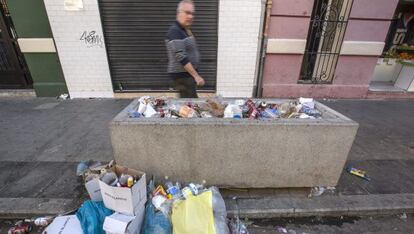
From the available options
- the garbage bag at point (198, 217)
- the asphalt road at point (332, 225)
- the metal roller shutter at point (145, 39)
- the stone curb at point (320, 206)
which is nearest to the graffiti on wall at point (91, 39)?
the metal roller shutter at point (145, 39)

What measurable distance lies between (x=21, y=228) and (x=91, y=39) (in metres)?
4.48

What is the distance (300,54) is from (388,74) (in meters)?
3.37

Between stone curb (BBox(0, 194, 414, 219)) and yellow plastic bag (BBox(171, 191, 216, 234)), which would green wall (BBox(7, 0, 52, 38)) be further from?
yellow plastic bag (BBox(171, 191, 216, 234))

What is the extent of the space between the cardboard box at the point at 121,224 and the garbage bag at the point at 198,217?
33 centimetres

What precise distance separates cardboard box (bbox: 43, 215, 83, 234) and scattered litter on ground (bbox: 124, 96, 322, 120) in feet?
3.72

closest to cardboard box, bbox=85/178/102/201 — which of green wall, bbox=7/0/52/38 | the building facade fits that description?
the building facade

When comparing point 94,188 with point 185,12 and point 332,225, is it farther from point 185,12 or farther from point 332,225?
point 332,225

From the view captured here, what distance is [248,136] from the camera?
7.45 feet

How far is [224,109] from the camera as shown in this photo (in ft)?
8.57

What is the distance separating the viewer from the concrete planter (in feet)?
7.31

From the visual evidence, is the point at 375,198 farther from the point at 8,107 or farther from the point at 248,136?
the point at 8,107

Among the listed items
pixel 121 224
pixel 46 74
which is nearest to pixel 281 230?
pixel 121 224

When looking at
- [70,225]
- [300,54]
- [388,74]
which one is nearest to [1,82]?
[70,225]

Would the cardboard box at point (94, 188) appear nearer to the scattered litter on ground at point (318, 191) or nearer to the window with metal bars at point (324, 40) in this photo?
the scattered litter on ground at point (318, 191)
